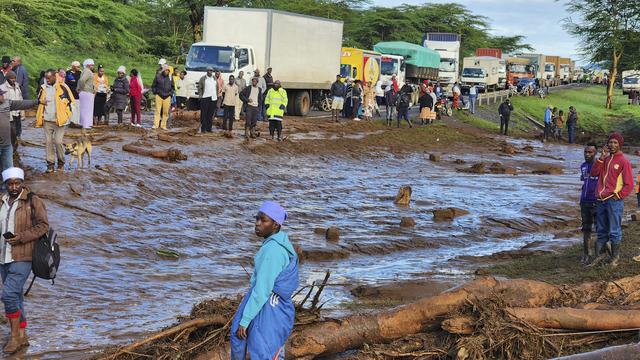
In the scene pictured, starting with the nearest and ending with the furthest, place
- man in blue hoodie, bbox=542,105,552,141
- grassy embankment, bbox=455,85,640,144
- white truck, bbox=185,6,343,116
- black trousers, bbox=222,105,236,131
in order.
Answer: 1. black trousers, bbox=222,105,236,131
2. white truck, bbox=185,6,343,116
3. man in blue hoodie, bbox=542,105,552,141
4. grassy embankment, bbox=455,85,640,144

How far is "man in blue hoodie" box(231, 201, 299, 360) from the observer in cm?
545

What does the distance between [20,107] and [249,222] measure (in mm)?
4712

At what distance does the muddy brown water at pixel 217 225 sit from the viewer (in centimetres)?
977

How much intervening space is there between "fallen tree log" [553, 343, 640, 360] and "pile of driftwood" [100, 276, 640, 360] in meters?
0.05

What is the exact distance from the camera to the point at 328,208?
17.8 m

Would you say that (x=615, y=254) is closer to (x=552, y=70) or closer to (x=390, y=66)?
(x=390, y=66)

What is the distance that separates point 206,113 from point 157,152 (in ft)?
13.8

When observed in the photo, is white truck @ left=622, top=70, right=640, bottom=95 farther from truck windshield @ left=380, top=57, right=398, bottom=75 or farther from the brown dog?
the brown dog

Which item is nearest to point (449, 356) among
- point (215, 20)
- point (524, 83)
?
point (215, 20)

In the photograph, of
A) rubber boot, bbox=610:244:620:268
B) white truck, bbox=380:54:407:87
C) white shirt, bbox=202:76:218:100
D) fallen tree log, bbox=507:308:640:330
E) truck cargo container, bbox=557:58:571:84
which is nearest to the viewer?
fallen tree log, bbox=507:308:640:330

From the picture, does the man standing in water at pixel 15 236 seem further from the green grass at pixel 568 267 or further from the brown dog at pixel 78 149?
the brown dog at pixel 78 149

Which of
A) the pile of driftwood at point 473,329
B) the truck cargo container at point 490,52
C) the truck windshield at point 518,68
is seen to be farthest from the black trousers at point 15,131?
the truck windshield at point 518,68

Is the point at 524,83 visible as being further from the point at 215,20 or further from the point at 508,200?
the point at 508,200

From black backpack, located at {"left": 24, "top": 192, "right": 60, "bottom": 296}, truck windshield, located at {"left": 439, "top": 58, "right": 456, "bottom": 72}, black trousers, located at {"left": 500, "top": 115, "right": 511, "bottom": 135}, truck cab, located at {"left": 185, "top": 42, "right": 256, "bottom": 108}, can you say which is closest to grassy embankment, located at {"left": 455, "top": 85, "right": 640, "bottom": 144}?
black trousers, located at {"left": 500, "top": 115, "right": 511, "bottom": 135}
